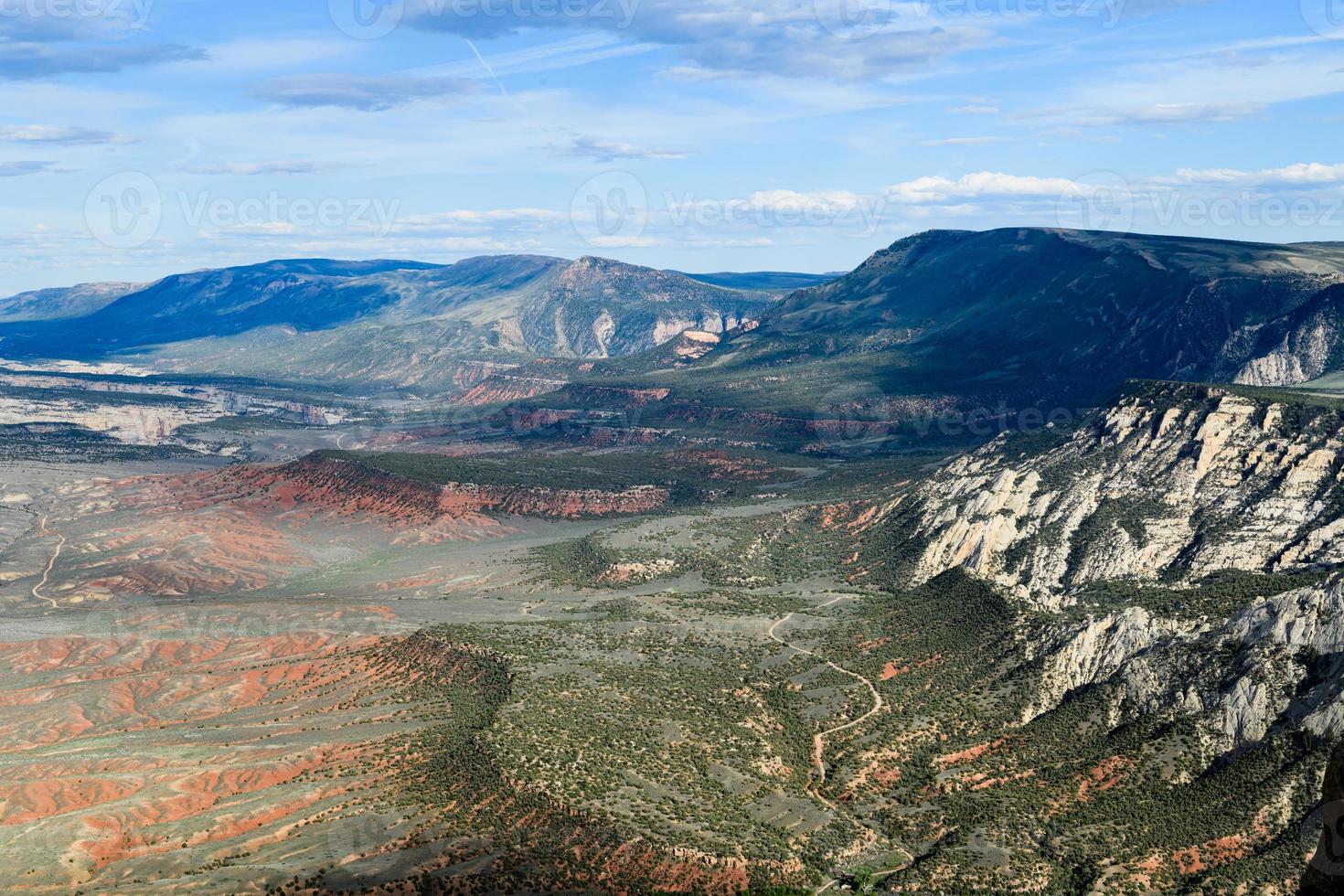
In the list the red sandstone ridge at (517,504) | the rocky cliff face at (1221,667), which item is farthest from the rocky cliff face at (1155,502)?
the red sandstone ridge at (517,504)

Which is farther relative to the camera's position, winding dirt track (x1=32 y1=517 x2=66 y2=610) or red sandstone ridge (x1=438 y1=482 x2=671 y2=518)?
red sandstone ridge (x1=438 y1=482 x2=671 y2=518)

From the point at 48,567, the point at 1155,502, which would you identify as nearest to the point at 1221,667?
the point at 1155,502

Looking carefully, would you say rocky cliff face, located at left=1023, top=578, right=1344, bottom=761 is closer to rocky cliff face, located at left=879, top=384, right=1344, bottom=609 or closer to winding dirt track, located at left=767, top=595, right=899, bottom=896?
winding dirt track, located at left=767, top=595, right=899, bottom=896

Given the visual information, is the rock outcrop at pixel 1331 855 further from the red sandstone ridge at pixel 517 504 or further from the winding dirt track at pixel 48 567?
the red sandstone ridge at pixel 517 504

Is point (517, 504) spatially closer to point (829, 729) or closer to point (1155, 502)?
point (1155, 502)

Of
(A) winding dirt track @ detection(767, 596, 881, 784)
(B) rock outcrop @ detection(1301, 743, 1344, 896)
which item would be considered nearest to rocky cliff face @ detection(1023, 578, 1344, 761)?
(A) winding dirt track @ detection(767, 596, 881, 784)

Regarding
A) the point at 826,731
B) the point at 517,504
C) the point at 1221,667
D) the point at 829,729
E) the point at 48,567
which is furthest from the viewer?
the point at 517,504

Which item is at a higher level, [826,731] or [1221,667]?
[1221,667]
